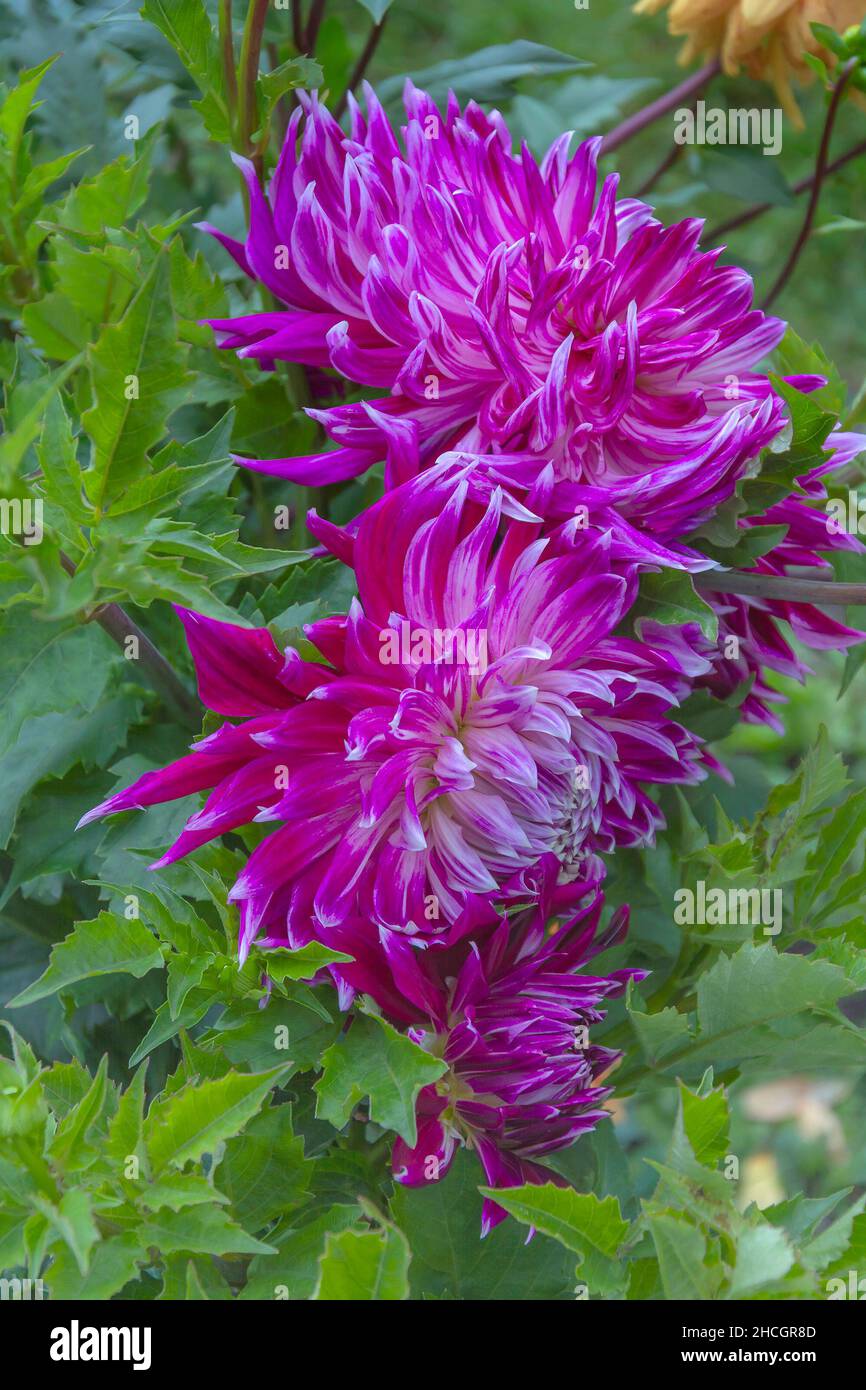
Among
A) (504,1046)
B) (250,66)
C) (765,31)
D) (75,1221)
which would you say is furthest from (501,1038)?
(765,31)

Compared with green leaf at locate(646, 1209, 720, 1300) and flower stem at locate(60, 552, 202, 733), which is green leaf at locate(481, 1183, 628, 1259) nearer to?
green leaf at locate(646, 1209, 720, 1300)

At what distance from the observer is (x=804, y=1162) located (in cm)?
110

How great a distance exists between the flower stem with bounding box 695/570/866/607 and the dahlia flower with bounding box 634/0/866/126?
22cm

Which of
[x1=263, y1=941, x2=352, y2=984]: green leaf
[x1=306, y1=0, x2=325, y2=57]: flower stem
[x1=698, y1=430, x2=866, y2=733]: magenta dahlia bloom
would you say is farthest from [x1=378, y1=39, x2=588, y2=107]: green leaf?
[x1=263, y1=941, x2=352, y2=984]: green leaf

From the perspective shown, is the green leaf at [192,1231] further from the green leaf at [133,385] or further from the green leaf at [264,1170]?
the green leaf at [133,385]

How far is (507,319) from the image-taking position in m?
0.31

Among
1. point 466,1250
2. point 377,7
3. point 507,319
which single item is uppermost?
point 377,7

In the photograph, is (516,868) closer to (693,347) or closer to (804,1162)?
(693,347)

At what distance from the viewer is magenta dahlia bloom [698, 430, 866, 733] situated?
34 centimetres

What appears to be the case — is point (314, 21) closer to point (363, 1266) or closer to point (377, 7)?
point (377, 7)

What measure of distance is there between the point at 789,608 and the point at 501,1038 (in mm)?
135

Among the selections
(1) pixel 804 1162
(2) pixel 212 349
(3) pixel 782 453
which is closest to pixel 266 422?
(2) pixel 212 349
